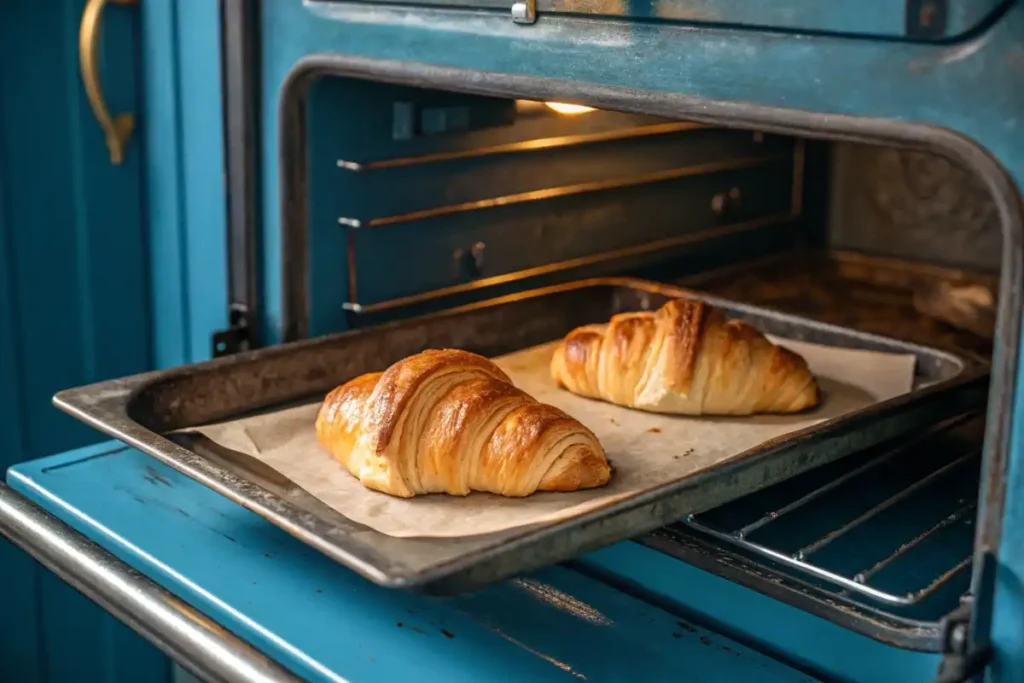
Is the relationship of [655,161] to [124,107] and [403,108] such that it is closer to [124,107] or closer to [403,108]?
[403,108]

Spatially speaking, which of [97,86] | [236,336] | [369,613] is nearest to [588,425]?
[369,613]

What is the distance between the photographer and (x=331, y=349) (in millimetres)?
1394

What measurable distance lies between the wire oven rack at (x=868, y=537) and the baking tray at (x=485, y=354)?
5 centimetres

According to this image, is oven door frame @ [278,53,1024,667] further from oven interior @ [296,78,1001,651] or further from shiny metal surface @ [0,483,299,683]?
shiny metal surface @ [0,483,299,683]

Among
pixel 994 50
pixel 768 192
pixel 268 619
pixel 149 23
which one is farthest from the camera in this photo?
pixel 768 192

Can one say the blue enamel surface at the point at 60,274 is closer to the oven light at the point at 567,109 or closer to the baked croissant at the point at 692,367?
the oven light at the point at 567,109

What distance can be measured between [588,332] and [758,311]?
12.4 inches

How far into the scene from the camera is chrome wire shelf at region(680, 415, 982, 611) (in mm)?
995

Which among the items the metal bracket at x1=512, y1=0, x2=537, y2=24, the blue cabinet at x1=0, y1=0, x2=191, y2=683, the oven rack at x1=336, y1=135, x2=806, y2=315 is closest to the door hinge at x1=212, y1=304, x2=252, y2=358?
the oven rack at x1=336, y1=135, x2=806, y2=315

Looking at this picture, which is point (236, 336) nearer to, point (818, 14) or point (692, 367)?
point (692, 367)

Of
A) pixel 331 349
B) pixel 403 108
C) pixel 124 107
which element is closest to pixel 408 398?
pixel 331 349

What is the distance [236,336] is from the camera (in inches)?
58.3

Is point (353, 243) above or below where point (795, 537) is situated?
above

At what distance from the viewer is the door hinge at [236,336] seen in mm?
1476
